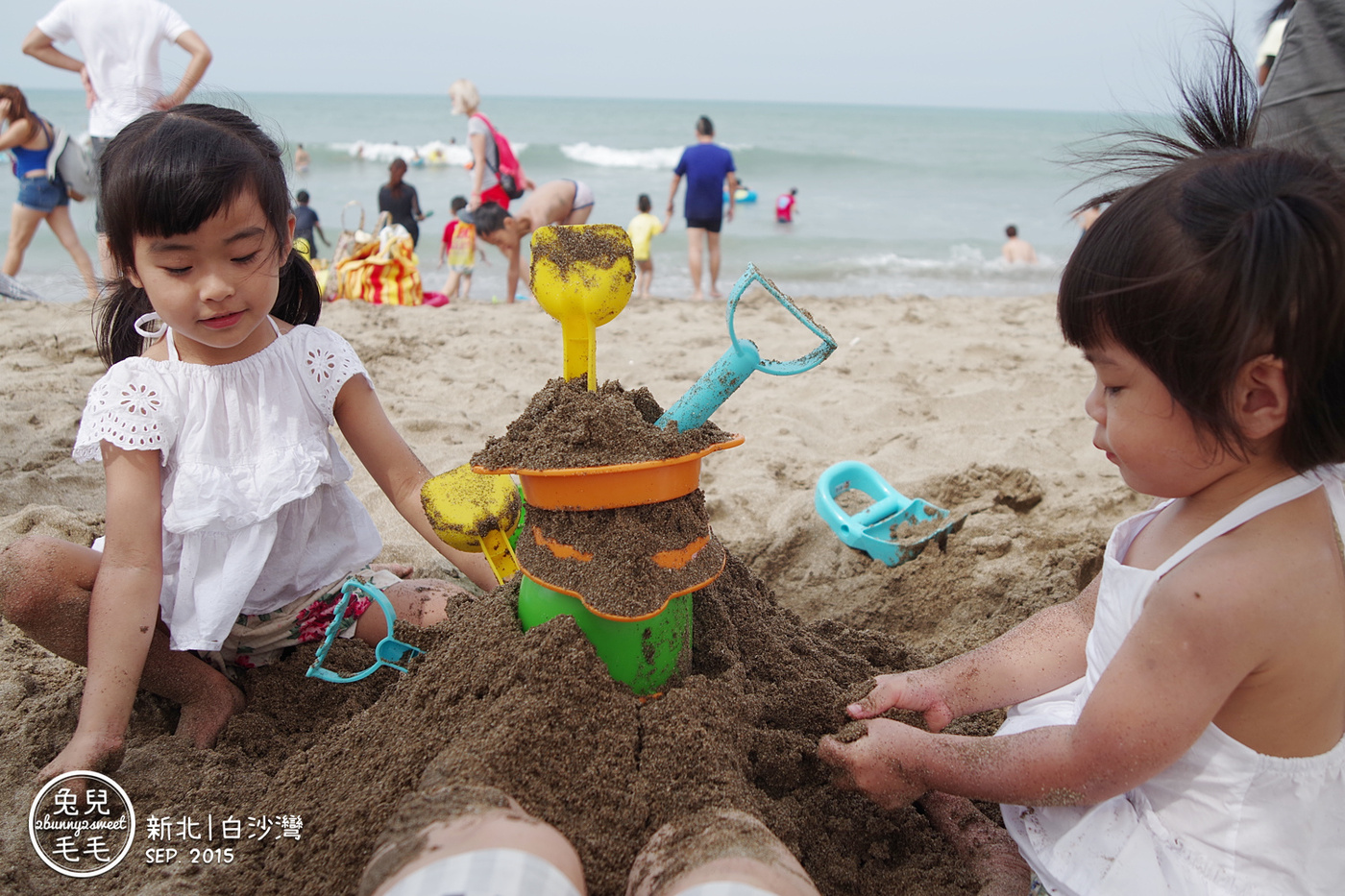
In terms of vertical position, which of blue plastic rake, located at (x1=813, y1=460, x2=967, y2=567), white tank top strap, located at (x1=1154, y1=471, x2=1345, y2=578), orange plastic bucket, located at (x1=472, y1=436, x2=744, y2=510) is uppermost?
white tank top strap, located at (x1=1154, y1=471, x2=1345, y2=578)

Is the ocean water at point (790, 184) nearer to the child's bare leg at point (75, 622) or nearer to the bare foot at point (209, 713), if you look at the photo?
the child's bare leg at point (75, 622)

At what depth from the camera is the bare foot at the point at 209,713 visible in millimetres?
1721

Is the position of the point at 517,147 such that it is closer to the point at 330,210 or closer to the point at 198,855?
the point at 330,210

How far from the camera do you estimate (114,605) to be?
162cm

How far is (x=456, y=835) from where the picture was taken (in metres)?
1.03

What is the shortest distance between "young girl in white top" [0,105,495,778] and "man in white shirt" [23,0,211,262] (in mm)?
3641

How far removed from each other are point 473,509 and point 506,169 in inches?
255

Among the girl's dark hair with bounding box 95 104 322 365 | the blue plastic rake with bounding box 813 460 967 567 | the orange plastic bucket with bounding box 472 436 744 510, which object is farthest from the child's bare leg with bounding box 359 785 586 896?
the blue plastic rake with bounding box 813 460 967 567

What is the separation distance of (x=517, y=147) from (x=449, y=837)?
25992 millimetres

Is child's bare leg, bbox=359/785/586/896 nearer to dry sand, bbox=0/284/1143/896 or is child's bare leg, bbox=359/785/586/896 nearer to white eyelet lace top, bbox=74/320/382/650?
dry sand, bbox=0/284/1143/896

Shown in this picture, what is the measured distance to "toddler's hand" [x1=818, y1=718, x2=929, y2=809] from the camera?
1.33m

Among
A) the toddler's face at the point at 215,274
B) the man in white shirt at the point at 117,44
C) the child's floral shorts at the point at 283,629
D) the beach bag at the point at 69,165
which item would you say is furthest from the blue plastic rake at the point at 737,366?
the beach bag at the point at 69,165

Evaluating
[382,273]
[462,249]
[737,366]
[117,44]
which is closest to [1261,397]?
[737,366]

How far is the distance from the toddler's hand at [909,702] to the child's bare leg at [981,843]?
0.13m
